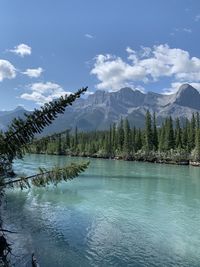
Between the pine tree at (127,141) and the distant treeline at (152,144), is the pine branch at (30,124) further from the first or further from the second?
the pine tree at (127,141)

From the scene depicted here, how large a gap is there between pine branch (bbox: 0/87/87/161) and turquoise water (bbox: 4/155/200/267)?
5.58 metres

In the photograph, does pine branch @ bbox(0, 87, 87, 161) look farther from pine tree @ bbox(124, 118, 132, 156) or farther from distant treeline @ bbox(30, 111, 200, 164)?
pine tree @ bbox(124, 118, 132, 156)

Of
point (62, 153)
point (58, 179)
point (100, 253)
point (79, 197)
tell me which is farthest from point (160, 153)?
point (58, 179)

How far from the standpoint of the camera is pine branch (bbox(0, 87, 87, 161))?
5992 millimetres

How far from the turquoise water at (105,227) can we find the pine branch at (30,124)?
5.58 metres

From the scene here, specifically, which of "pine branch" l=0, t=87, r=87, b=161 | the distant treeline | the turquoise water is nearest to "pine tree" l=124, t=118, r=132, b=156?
the distant treeline

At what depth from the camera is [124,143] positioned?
15838cm

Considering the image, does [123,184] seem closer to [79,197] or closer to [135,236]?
[79,197]

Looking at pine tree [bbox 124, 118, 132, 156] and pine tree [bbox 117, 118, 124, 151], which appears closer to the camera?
pine tree [bbox 124, 118, 132, 156]

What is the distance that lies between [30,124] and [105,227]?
2546 cm

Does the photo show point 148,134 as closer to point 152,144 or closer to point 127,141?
point 152,144

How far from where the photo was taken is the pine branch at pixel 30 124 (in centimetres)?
599

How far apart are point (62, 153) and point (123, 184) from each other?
130690 millimetres

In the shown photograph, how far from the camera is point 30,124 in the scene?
19.9 ft
